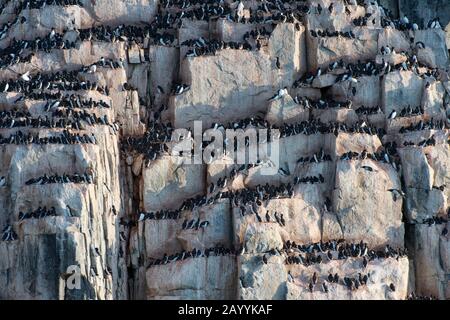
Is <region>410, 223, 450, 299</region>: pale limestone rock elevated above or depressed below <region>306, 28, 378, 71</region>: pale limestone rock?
below

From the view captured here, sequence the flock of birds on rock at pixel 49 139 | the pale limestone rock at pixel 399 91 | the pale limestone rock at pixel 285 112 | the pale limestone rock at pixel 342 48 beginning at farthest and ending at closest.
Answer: the pale limestone rock at pixel 342 48 < the pale limestone rock at pixel 399 91 < the pale limestone rock at pixel 285 112 < the flock of birds on rock at pixel 49 139

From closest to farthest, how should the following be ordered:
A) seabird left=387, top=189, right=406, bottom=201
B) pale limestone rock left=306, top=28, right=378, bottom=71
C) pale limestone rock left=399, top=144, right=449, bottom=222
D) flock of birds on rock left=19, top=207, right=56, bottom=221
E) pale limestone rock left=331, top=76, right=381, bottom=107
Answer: flock of birds on rock left=19, top=207, right=56, bottom=221 → seabird left=387, top=189, right=406, bottom=201 → pale limestone rock left=399, top=144, right=449, bottom=222 → pale limestone rock left=331, top=76, right=381, bottom=107 → pale limestone rock left=306, top=28, right=378, bottom=71

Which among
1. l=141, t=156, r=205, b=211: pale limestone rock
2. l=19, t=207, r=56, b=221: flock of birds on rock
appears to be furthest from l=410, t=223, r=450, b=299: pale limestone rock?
l=19, t=207, r=56, b=221: flock of birds on rock

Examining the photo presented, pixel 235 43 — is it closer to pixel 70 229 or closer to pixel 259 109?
pixel 259 109

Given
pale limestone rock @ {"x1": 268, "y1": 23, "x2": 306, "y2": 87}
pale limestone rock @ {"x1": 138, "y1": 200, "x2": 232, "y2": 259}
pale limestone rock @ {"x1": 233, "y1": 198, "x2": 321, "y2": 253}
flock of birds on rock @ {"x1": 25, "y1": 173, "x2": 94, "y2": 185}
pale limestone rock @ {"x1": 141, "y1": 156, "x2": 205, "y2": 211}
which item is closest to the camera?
pale limestone rock @ {"x1": 233, "y1": 198, "x2": 321, "y2": 253}

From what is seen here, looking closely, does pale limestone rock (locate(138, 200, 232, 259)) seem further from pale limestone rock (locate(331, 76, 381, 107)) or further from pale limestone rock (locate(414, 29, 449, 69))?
pale limestone rock (locate(414, 29, 449, 69))

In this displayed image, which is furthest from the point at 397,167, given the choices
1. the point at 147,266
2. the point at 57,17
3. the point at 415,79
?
the point at 57,17

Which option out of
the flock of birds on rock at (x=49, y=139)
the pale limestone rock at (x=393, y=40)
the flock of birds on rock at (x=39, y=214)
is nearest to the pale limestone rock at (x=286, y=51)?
the pale limestone rock at (x=393, y=40)

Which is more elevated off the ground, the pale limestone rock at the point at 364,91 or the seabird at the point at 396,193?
the pale limestone rock at the point at 364,91

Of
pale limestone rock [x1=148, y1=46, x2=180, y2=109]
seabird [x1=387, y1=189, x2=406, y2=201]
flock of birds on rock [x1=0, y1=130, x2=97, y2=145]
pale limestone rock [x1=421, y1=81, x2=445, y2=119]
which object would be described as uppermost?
pale limestone rock [x1=148, y1=46, x2=180, y2=109]

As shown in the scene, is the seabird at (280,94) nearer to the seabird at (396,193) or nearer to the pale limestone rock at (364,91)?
the pale limestone rock at (364,91)
